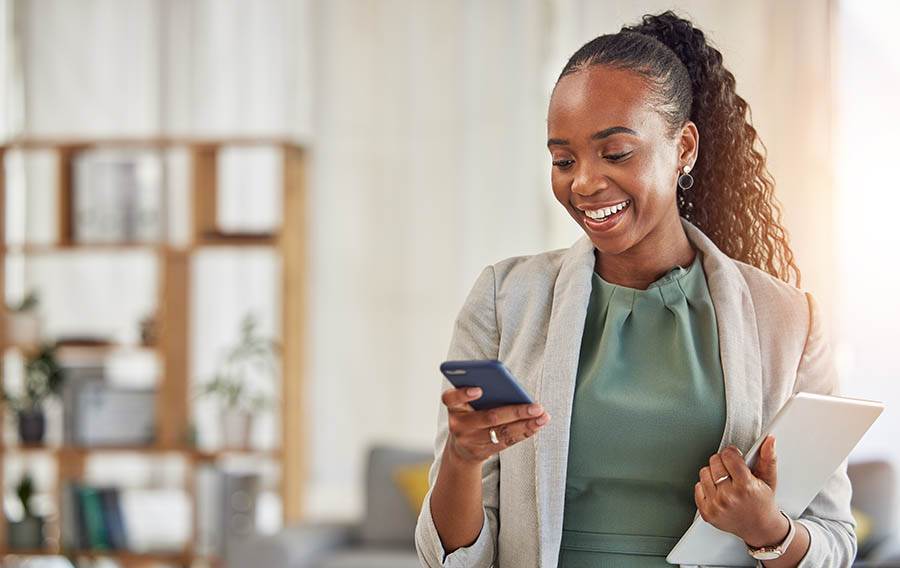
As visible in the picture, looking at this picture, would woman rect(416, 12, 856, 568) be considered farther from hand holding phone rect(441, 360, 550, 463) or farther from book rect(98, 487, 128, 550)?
book rect(98, 487, 128, 550)

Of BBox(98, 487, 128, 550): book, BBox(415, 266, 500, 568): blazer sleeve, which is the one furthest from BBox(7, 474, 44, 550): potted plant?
BBox(415, 266, 500, 568): blazer sleeve

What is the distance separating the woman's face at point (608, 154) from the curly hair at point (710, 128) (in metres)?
0.02

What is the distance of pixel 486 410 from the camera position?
3.88 feet

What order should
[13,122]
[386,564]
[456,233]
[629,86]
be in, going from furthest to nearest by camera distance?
1. [13,122]
2. [456,233]
3. [386,564]
4. [629,86]

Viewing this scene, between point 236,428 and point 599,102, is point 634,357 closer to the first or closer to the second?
point 599,102

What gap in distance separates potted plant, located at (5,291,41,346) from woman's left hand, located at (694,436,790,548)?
378 cm

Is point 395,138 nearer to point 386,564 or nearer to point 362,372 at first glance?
point 362,372

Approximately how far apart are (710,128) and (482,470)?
1.56ft

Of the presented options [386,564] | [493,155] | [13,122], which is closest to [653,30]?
[386,564]

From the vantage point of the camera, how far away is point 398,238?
4.94 metres

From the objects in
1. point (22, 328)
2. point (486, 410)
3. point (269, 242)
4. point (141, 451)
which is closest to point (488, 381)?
point (486, 410)

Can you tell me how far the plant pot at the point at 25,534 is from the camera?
4527mm

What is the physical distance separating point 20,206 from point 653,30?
4326 mm

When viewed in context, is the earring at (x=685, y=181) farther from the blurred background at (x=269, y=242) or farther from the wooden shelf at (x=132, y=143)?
the wooden shelf at (x=132, y=143)
